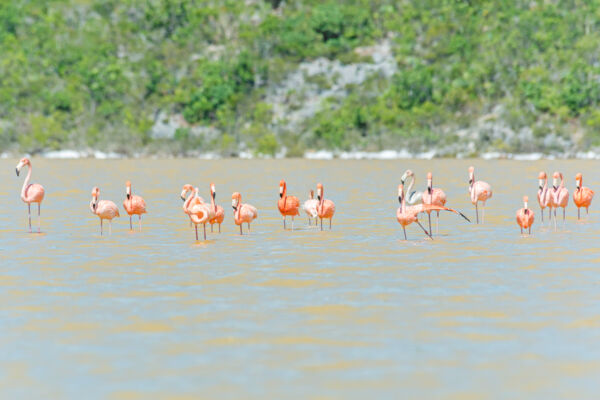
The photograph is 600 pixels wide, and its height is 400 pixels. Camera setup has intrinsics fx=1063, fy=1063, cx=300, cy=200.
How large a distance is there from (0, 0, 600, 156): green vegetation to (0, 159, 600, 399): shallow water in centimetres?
7001

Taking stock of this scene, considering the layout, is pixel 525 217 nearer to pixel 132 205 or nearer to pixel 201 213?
pixel 201 213

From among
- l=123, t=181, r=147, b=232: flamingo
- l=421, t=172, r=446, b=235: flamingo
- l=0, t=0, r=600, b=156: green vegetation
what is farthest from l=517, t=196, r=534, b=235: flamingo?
l=0, t=0, r=600, b=156: green vegetation

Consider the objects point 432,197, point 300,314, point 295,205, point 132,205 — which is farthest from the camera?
point 432,197

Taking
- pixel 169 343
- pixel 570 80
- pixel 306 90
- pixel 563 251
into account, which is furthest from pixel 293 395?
pixel 306 90

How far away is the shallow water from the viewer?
9.40 metres

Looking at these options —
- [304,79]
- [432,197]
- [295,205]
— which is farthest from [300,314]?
[304,79]

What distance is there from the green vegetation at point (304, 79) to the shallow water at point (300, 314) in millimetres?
70006

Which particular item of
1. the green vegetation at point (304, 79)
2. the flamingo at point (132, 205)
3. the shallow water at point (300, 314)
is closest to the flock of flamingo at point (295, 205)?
the flamingo at point (132, 205)

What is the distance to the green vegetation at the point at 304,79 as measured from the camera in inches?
3703

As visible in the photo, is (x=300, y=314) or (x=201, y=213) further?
(x=201, y=213)

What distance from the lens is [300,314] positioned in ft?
40.1

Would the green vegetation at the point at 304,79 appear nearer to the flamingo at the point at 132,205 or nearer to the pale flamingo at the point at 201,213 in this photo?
the flamingo at the point at 132,205

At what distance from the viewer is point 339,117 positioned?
320 feet

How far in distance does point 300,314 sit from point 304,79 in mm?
95166
